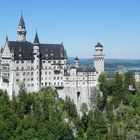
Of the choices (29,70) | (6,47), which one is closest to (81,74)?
(29,70)

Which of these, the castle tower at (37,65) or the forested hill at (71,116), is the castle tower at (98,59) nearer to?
the forested hill at (71,116)

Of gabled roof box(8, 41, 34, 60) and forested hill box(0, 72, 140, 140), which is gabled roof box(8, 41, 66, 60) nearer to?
gabled roof box(8, 41, 34, 60)

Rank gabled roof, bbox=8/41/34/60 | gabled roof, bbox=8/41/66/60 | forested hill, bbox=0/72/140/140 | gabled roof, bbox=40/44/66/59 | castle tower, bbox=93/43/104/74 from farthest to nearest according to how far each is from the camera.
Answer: castle tower, bbox=93/43/104/74
gabled roof, bbox=40/44/66/59
gabled roof, bbox=8/41/66/60
gabled roof, bbox=8/41/34/60
forested hill, bbox=0/72/140/140

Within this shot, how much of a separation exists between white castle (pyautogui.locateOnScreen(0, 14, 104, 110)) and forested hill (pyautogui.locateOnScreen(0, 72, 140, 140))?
125 inches

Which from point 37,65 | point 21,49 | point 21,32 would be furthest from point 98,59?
point 21,32

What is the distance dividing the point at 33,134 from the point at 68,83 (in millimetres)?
34003

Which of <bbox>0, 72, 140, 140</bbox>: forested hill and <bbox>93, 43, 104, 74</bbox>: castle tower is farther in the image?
<bbox>93, 43, 104, 74</bbox>: castle tower

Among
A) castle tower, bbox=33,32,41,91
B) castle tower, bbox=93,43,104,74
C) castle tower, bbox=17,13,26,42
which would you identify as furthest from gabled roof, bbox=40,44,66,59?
castle tower, bbox=93,43,104,74

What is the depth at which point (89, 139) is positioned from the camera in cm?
9825

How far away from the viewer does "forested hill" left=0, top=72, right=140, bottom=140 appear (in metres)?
93.9

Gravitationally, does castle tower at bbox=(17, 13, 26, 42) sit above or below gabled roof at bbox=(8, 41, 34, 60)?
above

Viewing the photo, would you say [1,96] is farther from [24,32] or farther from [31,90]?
[24,32]

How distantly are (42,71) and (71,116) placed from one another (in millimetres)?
15650

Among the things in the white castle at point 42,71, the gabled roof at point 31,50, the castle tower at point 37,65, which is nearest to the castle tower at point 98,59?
the white castle at point 42,71
